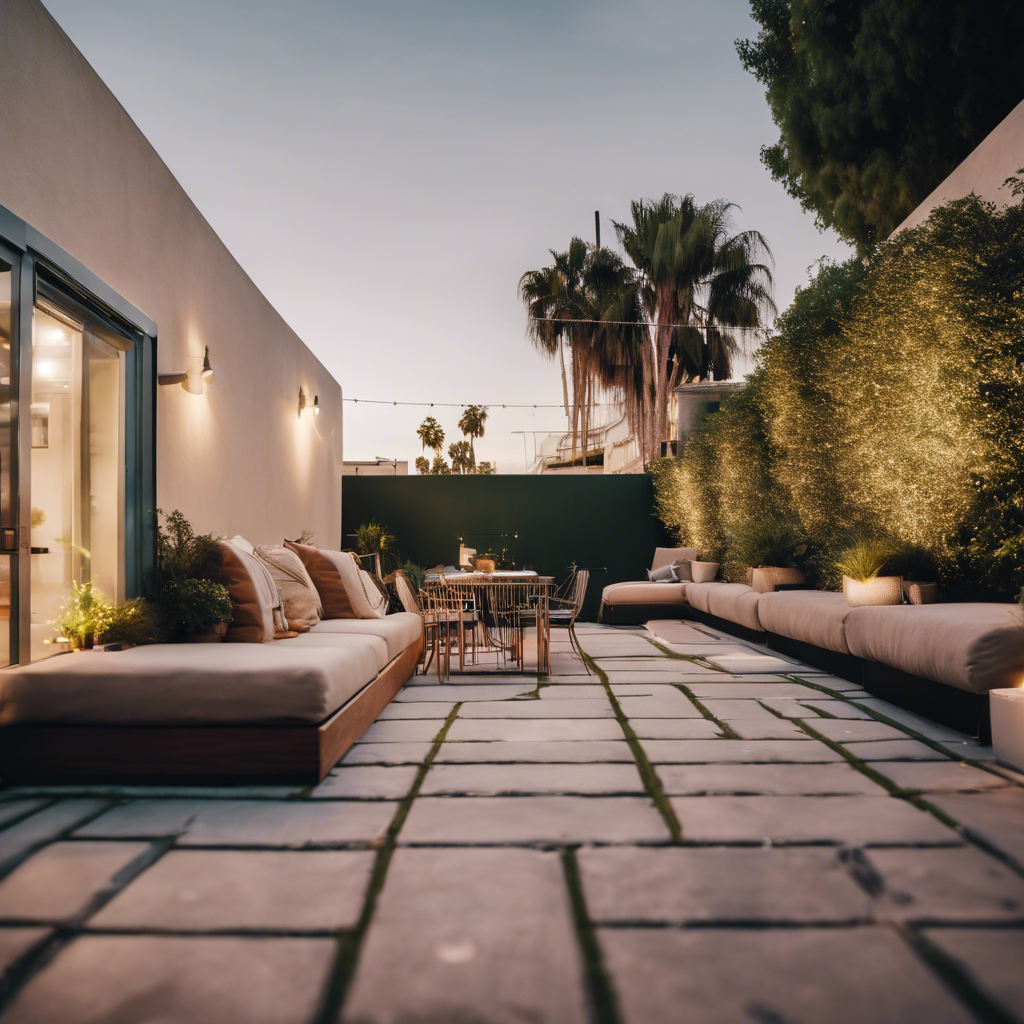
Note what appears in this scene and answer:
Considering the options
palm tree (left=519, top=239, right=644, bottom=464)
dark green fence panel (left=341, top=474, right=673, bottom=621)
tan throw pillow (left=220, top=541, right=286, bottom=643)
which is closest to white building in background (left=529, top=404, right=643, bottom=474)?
palm tree (left=519, top=239, right=644, bottom=464)

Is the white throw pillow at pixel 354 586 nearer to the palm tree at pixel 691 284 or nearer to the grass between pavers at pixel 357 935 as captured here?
the grass between pavers at pixel 357 935

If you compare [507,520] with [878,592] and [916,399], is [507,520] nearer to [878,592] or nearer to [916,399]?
[878,592]

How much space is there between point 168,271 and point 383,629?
2.47 metres

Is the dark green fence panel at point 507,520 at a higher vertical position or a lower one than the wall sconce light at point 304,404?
lower

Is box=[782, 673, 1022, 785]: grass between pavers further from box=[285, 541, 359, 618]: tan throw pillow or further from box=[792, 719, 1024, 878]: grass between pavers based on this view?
box=[285, 541, 359, 618]: tan throw pillow

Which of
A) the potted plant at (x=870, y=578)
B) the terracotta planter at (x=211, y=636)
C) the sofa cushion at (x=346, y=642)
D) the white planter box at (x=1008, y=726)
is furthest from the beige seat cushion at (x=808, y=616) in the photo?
the terracotta planter at (x=211, y=636)

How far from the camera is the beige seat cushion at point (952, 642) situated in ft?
10.0

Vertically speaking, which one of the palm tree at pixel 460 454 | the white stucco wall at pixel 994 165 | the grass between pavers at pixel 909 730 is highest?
the palm tree at pixel 460 454

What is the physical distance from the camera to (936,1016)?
4.16 feet

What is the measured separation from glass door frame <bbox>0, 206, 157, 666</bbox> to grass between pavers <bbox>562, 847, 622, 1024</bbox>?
7.74 ft

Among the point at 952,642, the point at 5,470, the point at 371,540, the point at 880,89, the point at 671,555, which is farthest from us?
the point at 371,540

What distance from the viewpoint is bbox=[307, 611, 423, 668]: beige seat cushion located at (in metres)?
4.11

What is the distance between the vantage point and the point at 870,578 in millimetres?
4785

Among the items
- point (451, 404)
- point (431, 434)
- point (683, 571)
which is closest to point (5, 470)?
point (683, 571)
